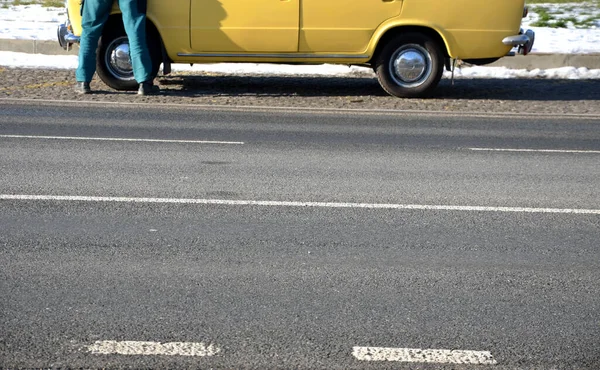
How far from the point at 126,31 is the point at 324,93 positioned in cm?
278

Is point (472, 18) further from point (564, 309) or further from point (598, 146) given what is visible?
point (564, 309)

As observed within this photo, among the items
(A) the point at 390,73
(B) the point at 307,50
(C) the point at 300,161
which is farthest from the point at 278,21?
(C) the point at 300,161

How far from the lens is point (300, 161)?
26.7 feet

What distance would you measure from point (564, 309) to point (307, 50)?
780 centimetres

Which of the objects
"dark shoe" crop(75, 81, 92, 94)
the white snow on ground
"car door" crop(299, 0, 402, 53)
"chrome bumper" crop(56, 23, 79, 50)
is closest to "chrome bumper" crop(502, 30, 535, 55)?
"car door" crop(299, 0, 402, 53)

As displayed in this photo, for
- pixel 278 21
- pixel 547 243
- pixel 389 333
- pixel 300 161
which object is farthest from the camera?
pixel 278 21

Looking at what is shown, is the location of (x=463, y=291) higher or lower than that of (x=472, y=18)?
lower

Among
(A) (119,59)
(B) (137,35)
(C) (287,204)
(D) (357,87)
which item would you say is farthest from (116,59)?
(C) (287,204)

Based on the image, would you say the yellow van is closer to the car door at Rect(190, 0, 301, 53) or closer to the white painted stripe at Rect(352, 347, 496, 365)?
the car door at Rect(190, 0, 301, 53)

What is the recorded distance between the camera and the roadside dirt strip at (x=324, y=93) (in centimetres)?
1171

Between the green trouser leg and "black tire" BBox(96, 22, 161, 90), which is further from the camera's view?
"black tire" BBox(96, 22, 161, 90)

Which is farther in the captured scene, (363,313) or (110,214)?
(110,214)

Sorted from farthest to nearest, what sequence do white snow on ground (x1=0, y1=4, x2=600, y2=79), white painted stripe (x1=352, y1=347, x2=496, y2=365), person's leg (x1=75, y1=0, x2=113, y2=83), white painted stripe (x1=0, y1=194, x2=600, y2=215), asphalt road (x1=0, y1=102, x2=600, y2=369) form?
white snow on ground (x1=0, y1=4, x2=600, y2=79), person's leg (x1=75, y1=0, x2=113, y2=83), white painted stripe (x1=0, y1=194, x2=600, y2=215), asphalt road (x1=0, y1=102, x2=600, y2=369), white painted stripe (x1=352, y1=347, x2=496, y2=365)

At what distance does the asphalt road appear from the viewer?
4117 mm
